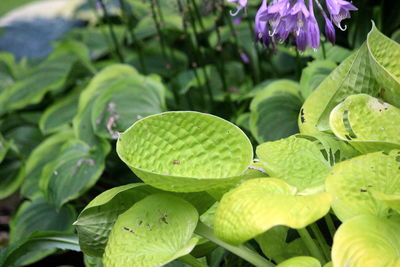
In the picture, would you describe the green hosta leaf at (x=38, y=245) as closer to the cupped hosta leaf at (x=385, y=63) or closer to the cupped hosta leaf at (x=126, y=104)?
the cupped hosta leaf at (x=126, y=104)

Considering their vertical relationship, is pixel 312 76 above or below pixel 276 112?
above

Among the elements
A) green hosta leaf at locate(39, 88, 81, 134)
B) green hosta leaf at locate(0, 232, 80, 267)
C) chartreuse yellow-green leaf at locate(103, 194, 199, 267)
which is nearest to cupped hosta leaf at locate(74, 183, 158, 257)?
chartreuse yellow-green leaf at locate(103, 194, 199, 267)

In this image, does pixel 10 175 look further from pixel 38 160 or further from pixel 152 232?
pixel 152 232

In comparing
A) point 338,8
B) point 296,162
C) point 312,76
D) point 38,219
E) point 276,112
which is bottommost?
point 38,219

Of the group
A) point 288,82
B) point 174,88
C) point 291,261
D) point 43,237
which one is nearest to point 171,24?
point 174,88

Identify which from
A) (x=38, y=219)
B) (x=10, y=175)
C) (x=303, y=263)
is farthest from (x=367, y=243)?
(x=10, y=175)

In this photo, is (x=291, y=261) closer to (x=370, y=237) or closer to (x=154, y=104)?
(x=370, y=237)

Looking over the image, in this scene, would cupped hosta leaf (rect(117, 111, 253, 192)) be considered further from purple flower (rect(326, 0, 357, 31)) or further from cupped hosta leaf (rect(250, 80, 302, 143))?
cupped hosta leaf (rect(250, 80, 302, 143))
